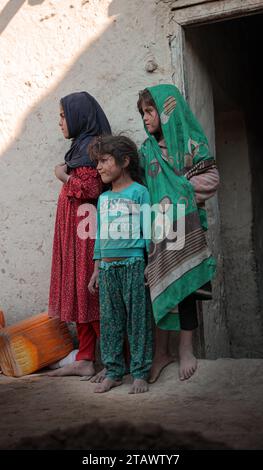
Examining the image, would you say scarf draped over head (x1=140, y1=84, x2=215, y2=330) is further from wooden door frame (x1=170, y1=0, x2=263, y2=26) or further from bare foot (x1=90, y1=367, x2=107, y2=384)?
wooden door frame (x1=170, y1=0, x2=263, y2=26)

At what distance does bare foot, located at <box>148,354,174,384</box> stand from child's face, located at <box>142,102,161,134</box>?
130cm

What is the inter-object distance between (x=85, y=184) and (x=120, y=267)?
60cm

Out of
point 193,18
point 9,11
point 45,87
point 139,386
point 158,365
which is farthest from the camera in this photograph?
point 9,11

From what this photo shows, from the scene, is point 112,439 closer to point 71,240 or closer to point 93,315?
point 93,315

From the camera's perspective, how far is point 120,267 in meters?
3.42

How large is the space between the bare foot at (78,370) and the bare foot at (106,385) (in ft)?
1.01

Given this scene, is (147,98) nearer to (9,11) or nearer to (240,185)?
(9,11)

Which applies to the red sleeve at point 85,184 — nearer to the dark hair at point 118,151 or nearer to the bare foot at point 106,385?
the dark hair at point 118,151

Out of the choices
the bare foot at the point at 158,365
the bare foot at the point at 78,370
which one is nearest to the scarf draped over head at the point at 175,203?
the bare foot at the point at 158,365

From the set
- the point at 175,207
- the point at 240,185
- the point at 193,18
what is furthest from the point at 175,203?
the point at 240,185

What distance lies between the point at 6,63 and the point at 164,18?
1.21m

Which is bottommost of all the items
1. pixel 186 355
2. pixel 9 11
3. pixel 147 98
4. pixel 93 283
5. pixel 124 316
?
pixel 186 355

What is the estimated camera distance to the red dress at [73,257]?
3715mm
